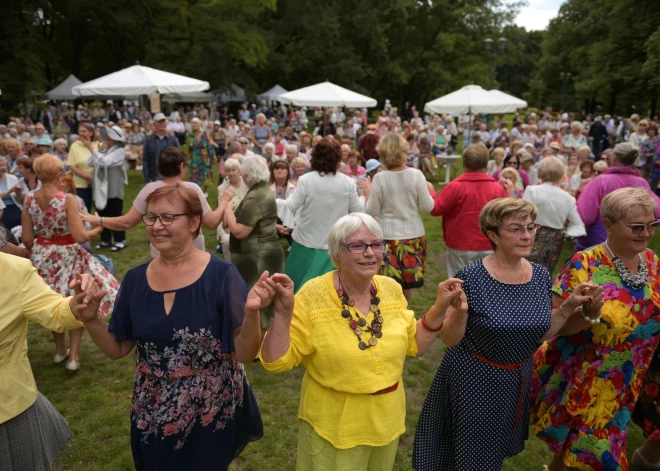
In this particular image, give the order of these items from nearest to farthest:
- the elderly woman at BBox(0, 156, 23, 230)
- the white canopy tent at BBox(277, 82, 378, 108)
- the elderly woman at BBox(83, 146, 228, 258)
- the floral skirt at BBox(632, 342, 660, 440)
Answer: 1. the floral skirt at BBox(632, 342, 660, 440)
2. the elderly woman at BBox(83, 146, 228, 258)
3. the elderly woman at BBox(0, 156, 23, 230)
4. the white canopy tent at BBox(277, 82, 378, 108)

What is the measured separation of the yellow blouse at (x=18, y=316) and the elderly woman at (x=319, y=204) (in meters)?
2.86

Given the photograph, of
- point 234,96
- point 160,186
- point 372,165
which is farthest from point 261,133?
point 234,96

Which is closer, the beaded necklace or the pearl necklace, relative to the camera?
the beaded necklace

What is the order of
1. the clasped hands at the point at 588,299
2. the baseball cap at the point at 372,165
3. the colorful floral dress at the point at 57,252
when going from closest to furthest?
the clasped hands at the point at 588,299, the colorful floral dress at the point at 57,252, the baseball cap at the point at 372,165

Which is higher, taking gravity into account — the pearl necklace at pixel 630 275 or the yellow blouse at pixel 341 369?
the pearl necklace at pixel 630 275

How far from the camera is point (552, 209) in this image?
5.59 metres

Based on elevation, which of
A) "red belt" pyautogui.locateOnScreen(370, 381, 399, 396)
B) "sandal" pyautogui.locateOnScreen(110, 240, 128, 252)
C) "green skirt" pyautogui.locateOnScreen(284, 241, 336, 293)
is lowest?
"sandal" pyautogui.locateOnScreen(110, 240, 128, 252)

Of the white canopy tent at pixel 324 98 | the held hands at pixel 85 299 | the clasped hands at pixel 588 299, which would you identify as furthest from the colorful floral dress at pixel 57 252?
the white canopy tent at pixel 324 98

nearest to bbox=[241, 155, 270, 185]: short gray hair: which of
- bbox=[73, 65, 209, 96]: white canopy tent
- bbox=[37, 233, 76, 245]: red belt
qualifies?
bbox=[37, 233, 76, 245]: red belt

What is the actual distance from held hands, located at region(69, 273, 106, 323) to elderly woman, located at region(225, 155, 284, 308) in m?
2.41

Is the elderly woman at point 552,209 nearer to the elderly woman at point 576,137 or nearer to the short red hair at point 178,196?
the short red hair at point 178,196

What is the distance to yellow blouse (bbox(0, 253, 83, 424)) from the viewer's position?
248 centimetres

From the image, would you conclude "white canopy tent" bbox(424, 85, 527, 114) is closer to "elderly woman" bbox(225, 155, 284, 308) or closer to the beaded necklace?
"elderly woman" bbox(225, 155, 284, 308)

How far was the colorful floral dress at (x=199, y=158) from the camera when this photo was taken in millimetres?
12227
